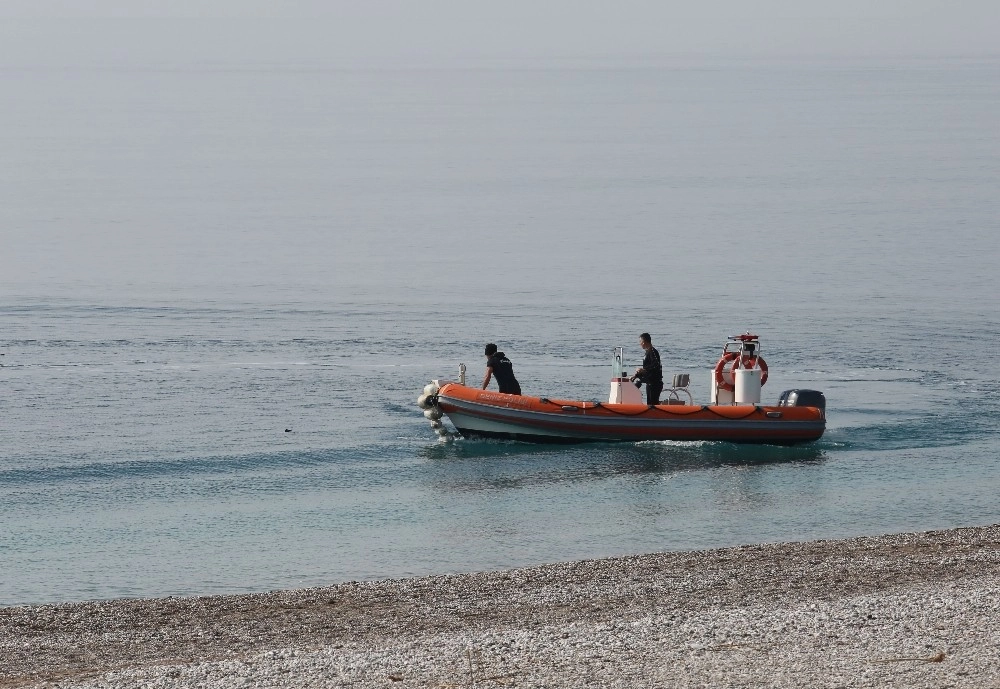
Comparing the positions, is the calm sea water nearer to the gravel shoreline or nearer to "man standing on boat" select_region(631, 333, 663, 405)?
"man standing on boat" select_region(631, 333, 663, 405)

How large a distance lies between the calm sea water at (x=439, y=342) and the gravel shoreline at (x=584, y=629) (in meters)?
1.69

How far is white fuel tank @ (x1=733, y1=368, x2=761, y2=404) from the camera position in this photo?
2197 centimetres

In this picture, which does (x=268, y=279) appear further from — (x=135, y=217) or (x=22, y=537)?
(x=22, y=537)

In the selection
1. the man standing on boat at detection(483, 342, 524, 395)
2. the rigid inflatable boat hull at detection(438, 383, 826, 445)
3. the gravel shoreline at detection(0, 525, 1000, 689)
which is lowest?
the gravel shoreline at detection(0, 525, 1000, 689)

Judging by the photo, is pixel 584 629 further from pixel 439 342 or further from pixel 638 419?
pixel 439 342

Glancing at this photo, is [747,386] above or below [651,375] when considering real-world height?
below

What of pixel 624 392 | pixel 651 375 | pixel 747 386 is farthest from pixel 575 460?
pixel 747 386

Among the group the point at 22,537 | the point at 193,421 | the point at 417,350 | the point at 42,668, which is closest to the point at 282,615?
the point at 42,668

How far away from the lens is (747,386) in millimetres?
22000

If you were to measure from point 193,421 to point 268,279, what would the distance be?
16245 mm

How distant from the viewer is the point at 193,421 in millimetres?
22906

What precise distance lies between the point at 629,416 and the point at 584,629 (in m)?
9.97

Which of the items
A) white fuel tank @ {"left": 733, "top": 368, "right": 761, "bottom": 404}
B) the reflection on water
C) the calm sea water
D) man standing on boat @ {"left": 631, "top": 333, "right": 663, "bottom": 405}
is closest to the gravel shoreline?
the calm sea water

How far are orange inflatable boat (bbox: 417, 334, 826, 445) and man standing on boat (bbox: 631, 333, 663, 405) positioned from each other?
0.23 meters
